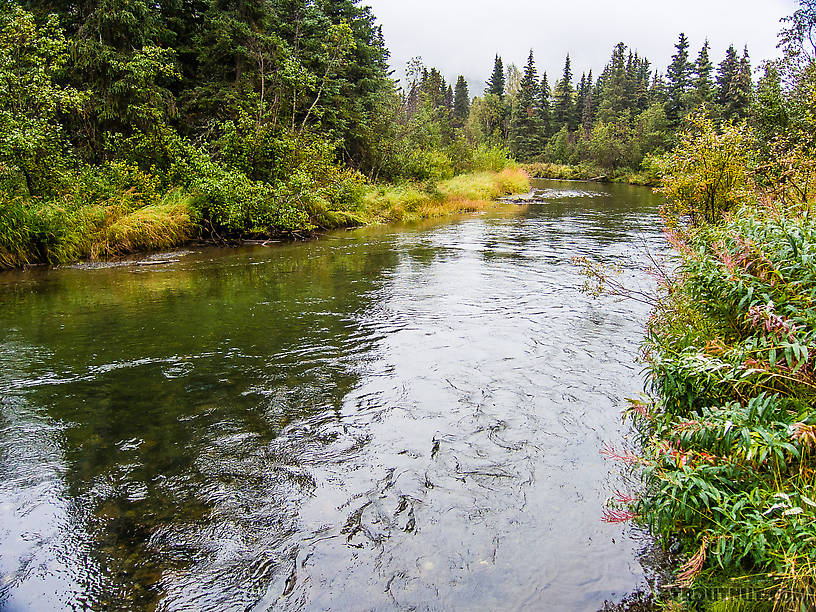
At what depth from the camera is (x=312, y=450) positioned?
5.13 m

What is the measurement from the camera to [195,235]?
1703 cm

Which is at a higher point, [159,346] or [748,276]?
[748,276]

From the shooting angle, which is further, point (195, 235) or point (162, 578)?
point (195, 235)

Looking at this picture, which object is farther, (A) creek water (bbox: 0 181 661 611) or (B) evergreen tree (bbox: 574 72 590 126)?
(B) evergreen tree (bbox: 574 72 590 126)

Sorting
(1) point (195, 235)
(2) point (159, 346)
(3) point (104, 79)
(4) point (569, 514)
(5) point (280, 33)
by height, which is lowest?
(4) point (569, 514)

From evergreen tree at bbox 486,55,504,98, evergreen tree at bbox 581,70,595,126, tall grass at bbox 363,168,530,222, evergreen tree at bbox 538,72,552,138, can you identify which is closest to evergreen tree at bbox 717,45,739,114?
evergreen tree at bbox 581,70,595,126

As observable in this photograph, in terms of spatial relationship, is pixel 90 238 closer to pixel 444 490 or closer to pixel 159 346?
pixel 159 346

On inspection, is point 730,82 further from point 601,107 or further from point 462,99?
point 462,99

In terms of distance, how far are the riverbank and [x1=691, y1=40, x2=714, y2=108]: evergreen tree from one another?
4783 cm

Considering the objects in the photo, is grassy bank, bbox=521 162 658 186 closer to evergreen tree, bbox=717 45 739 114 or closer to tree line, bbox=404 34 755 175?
tree line, bbox=404 34 755 175

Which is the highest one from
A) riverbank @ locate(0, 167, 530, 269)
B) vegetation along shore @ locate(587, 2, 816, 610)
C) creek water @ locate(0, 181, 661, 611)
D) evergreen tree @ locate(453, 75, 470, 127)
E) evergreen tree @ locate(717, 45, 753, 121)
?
evergreen tree @ locate(453, 75, 470, 127)

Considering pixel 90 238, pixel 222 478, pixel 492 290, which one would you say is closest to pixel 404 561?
pixel 222 478

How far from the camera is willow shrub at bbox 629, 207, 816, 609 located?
271cm

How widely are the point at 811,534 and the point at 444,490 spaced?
8.73ft
